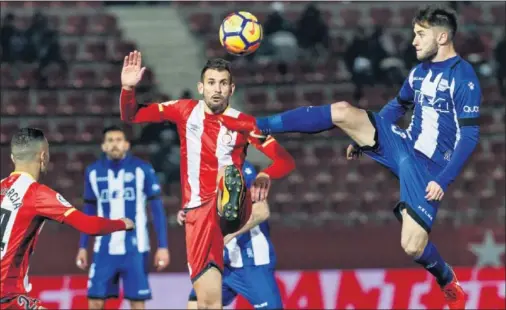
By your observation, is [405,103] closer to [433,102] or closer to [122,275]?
[433,102]

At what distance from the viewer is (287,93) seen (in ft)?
49.0

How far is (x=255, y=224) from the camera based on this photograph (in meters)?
7.10

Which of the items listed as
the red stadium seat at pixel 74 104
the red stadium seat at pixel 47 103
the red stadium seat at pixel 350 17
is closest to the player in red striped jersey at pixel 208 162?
the red stadium seat at pixel 74 104

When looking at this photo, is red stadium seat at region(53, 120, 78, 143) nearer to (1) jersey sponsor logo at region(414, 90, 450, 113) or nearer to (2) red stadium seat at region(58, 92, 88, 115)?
(2) red stadium seat at region(58, 92, 88, 115)

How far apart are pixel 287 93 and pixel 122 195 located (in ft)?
20.4

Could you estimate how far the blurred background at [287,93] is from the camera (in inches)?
458

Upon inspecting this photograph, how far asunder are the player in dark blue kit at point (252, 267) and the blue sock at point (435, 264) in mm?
1056

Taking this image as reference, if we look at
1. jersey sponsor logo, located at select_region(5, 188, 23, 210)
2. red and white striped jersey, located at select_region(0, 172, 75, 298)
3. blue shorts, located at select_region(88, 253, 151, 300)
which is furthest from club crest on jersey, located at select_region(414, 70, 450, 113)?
blue shorts, located at select_region(88, 253, 151, 300)

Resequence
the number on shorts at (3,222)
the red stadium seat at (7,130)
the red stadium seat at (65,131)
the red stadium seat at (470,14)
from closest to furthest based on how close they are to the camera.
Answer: the number on shorts at (3,222) → the red stadium seat at (7,130) → the red stadium seat at (65,131) → the red stadium seat at (470,14)

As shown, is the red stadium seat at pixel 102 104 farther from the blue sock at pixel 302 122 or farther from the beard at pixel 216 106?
the blue sock at pixel 302 122

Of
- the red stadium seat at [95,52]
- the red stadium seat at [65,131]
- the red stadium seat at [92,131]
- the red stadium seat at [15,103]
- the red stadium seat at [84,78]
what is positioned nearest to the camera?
the red stadium seat at [92,131]

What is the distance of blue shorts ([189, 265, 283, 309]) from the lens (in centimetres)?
708

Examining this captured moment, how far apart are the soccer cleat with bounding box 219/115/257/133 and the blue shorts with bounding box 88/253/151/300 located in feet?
8.72

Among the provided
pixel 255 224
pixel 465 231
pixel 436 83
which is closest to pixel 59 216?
pixel 255 224
